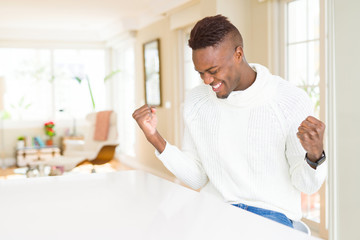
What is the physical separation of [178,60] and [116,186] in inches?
182

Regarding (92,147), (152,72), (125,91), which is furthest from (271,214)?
(125,91)

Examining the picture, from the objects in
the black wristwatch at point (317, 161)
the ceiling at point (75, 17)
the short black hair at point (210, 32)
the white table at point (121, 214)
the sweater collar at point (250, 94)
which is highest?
the ceiling at point (75, 17)

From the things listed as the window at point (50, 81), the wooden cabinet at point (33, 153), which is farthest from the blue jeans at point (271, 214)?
the window at point (50, 81)

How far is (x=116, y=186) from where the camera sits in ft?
4.52

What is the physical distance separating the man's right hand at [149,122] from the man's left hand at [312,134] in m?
0.51

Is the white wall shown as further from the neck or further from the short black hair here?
the short black hair

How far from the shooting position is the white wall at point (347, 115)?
172 centimetres

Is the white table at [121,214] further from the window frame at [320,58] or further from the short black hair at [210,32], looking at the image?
the window frame at [320,58]

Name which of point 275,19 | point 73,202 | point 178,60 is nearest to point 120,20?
point 178,60

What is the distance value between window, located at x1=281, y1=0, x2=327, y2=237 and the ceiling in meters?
1.64

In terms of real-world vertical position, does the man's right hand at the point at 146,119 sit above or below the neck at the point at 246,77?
below

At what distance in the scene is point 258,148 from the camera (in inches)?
60.0

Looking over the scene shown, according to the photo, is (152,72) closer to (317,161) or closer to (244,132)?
(244,132)

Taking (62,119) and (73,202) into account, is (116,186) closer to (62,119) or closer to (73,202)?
(73,202)
